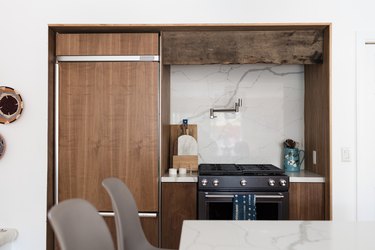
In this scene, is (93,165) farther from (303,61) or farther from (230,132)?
(303,61)

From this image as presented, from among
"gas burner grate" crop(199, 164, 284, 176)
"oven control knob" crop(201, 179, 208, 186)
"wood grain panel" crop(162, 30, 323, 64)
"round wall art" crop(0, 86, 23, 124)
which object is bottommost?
"oven control knob" crop(201, 179, 208, 186)

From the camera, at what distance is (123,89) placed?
2816mm

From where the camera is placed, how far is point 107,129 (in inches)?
111

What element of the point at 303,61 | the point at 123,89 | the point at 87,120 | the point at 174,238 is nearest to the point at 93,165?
the point at 87,120

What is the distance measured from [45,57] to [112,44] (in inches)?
20.6

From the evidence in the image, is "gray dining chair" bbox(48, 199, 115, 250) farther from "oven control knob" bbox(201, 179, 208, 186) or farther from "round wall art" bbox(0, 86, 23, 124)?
"round wall art" bbox(0, 86, 23, 124)

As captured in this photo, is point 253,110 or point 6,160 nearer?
point 6,160

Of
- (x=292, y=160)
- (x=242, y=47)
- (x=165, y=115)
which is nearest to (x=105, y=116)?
(x=165, y=115)

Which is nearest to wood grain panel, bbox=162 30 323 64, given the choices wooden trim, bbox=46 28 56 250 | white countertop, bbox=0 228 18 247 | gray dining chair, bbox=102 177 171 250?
wooden trim, bbox=46 28 56 250

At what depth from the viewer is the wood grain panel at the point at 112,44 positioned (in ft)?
9.25

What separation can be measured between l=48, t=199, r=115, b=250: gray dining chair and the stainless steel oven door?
1.47 metres

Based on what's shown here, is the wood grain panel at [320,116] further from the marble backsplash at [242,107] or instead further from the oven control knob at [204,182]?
the oven control knob at [204,182]

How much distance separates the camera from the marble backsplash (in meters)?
3.42

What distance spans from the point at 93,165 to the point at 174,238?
839 mm
